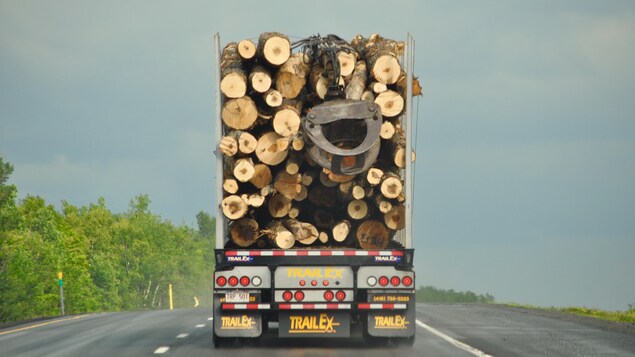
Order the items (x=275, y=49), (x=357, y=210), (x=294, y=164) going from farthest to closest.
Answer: (x=275, y=49) → (x=357, y=210) → (x=294, y=164)

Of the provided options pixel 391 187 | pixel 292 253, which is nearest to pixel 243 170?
pixel 292 253

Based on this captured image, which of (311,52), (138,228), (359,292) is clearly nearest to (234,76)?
(311,52)

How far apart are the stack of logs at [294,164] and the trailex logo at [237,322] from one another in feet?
3.62

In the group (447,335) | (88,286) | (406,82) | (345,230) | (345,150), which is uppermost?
(406,82)

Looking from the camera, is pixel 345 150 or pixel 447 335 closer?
pixel 345 150

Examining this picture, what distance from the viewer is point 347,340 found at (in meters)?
17.7

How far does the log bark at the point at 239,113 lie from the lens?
1593cm

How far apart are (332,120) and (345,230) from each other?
171cm

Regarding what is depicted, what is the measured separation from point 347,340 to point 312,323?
2.22 m

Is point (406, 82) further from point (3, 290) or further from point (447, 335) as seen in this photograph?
point (3, 290)

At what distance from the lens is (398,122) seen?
1634 centimetres

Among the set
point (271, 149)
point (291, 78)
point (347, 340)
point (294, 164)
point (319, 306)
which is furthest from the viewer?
point (347, 340)

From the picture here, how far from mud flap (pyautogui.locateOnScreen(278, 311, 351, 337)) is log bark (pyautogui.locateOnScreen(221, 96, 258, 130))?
111 inches

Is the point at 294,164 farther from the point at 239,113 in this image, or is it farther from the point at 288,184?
the point at 239,113
